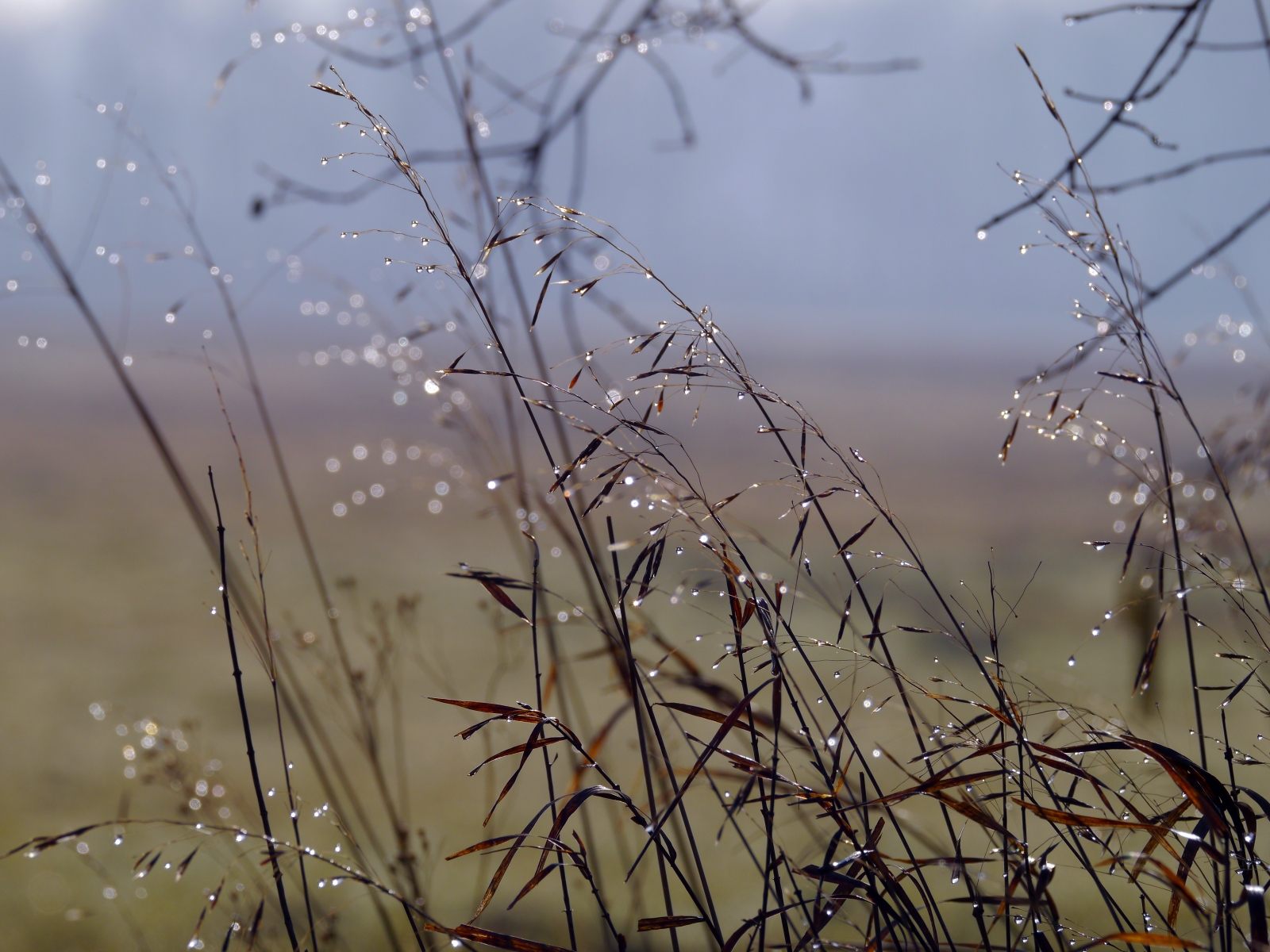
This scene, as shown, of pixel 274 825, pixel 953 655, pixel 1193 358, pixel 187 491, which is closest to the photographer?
pixel 187 491

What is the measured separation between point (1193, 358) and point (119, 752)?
7085cm

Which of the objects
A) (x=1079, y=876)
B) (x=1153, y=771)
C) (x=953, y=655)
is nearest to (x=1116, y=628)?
(x=953, y=655)

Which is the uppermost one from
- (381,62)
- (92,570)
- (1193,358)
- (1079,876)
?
(1193,358)

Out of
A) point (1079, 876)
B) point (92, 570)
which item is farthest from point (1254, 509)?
point (92, 570)

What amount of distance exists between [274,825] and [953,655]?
13.3ft

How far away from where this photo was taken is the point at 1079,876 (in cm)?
344

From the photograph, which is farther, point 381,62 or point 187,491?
point 381,62

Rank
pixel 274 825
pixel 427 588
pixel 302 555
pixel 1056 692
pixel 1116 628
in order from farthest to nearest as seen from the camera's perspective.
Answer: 1. pixel 302 555
2. pixel 427 588
3. pixel 1116 628
4. pixel 1056 692
5. pixel 274 825

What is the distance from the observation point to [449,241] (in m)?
0.83

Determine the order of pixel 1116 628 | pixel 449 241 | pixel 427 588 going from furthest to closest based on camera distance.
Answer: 1. pixel 427 588
2. pixel 1116 628
3. pixel 449 241

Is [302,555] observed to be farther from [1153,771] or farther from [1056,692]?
[1153,771]

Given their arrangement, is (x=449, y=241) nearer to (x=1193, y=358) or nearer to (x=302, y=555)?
(x=302, y=555)

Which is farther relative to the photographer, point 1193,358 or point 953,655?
point 1193,358

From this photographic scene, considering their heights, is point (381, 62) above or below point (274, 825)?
above
